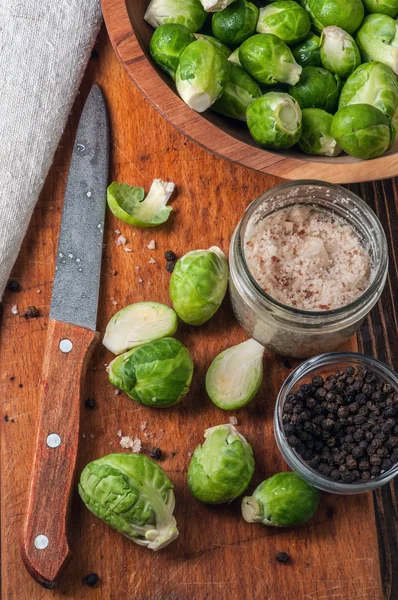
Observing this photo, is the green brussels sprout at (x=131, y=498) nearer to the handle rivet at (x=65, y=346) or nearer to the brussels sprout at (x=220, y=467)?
the brussels sprout at (x=220, y=467)

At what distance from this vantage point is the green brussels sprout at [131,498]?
9.20ft

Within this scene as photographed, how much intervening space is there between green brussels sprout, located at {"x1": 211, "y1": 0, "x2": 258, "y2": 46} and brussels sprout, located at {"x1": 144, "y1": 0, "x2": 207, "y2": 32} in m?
0.07

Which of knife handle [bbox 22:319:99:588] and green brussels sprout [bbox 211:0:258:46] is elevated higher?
green brussels sprout [bbox 211:0:258:46]

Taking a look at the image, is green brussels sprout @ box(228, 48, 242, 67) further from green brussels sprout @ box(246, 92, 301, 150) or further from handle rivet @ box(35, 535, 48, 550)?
handle rivet @ box(35, 535, 48, 550)

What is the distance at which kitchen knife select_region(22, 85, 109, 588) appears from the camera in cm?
285

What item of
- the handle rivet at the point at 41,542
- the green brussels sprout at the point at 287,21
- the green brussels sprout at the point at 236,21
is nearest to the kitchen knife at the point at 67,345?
the handle rivet at the point at 41,542

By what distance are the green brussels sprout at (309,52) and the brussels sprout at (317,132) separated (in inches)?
8.4

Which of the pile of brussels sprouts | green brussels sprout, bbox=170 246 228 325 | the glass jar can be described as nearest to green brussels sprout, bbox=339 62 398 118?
the pile of brussels sprouts

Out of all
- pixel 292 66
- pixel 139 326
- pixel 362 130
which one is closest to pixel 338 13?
pixel 292 66

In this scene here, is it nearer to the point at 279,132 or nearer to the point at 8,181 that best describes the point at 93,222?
the point at 8,181

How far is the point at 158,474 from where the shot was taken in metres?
2.88

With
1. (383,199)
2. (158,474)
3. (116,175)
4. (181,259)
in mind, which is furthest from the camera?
(383,199)

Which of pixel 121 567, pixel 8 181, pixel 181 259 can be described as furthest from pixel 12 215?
pixel 121 567

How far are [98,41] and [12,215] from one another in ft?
2.66
